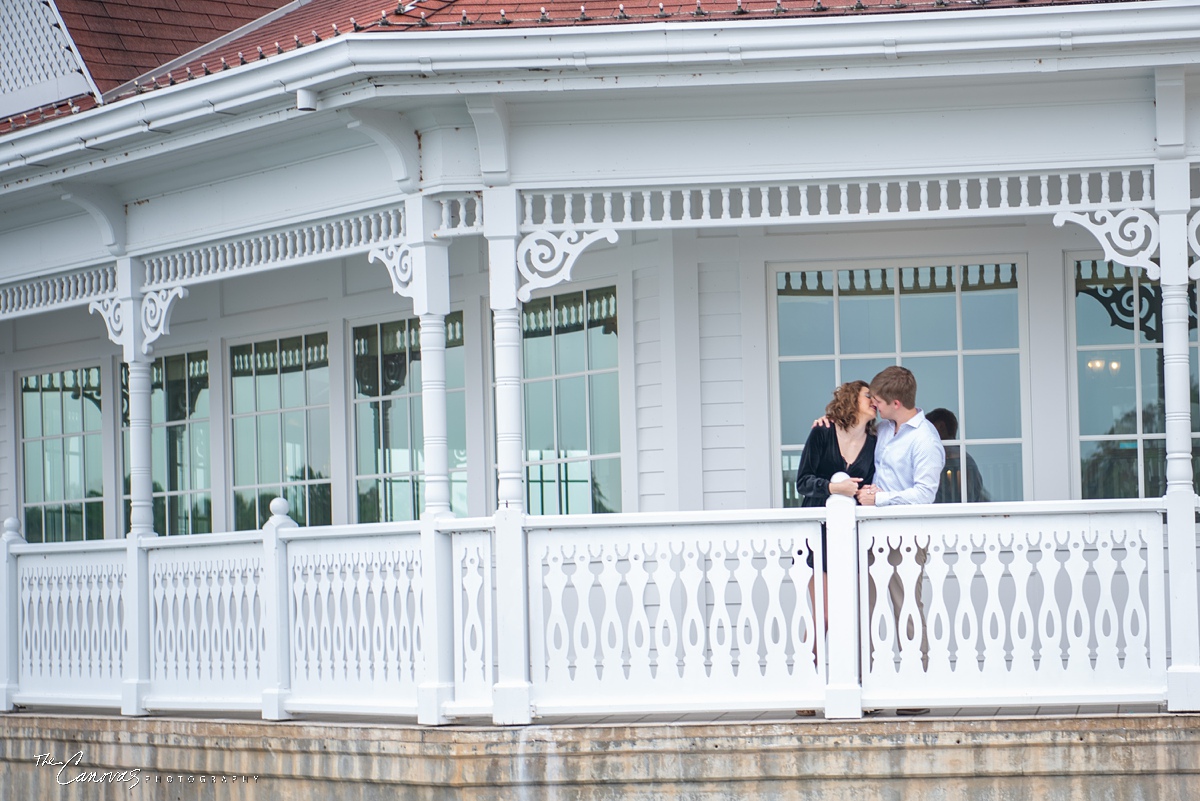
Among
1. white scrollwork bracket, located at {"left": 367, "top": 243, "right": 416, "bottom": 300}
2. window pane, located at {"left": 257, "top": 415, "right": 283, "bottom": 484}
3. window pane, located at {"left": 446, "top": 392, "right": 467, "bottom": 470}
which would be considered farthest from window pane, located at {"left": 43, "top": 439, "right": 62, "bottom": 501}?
white scrollwork bracket, located at {"left": 367, "top": 243, "right": 416, "bottom": 300}

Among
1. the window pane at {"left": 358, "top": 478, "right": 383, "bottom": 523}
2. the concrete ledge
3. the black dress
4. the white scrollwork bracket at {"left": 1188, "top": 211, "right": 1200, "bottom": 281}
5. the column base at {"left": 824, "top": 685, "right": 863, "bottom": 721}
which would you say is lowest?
the concrete ledge

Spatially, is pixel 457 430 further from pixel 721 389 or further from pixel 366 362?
pixel 721 389

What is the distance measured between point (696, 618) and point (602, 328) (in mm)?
2634

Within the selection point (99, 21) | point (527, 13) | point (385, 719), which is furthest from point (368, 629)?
point (99, 21)

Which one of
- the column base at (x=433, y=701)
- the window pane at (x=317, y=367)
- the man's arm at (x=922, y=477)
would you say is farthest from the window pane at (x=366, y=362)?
the man's arm at (x=922, y=477)

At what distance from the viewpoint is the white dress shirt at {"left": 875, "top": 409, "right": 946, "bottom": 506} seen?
24.2ft

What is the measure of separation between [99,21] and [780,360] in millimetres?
5441

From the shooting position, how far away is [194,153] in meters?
8.84

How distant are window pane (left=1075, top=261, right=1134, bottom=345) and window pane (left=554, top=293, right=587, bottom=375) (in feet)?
9.39

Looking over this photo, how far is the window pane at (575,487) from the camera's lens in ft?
30.9

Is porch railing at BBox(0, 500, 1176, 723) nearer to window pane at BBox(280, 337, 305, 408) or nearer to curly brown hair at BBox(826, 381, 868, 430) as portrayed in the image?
curly brown hair at BBox(826, 381, 868, 430)

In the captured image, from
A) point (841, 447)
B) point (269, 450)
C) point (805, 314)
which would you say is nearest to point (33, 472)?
point (269, 450)

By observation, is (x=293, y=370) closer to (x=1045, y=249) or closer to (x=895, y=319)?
(x=895, y=319)

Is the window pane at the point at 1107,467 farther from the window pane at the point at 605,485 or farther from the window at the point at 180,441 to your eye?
the window at the point at 180,441
